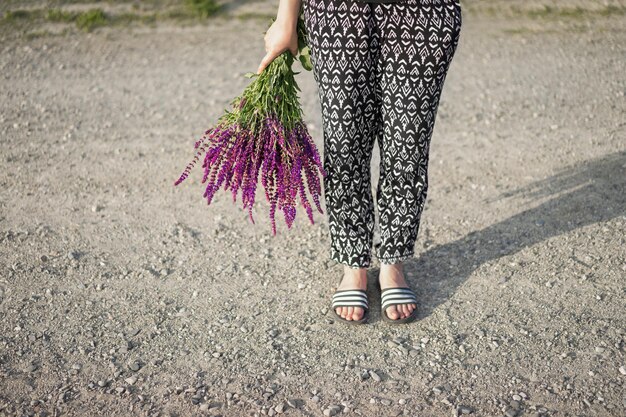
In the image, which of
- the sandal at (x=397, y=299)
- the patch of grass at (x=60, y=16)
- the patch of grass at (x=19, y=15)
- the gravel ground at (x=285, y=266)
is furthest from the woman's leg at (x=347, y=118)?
the patch of grass at (x=19, y=15)

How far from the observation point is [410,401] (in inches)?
110

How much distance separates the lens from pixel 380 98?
9.50ft

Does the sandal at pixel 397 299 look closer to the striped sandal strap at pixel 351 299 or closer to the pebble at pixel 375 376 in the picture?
the striped sandal strap at pixel 351 299

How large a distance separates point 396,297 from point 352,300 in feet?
0.65

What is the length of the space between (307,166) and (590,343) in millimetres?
1419

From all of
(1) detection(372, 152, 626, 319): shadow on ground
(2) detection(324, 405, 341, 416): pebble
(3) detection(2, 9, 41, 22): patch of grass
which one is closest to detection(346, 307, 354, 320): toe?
(1) detection(372, 152, 626, 319): shadow on ground

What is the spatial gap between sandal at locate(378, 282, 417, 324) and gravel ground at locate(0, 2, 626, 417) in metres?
0.04

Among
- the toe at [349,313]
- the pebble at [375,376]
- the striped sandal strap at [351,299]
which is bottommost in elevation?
the pebble at [375,376]

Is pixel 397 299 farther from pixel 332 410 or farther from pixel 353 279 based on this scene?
pixel 332 410

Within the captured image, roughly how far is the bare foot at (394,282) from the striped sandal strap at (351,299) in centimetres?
10

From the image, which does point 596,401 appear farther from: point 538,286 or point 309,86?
→ point 309,86

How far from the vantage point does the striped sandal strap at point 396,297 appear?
321 centimetres

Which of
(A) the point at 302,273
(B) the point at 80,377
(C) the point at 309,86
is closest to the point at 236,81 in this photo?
(C) the point at 309,86

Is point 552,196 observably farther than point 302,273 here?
Yes
